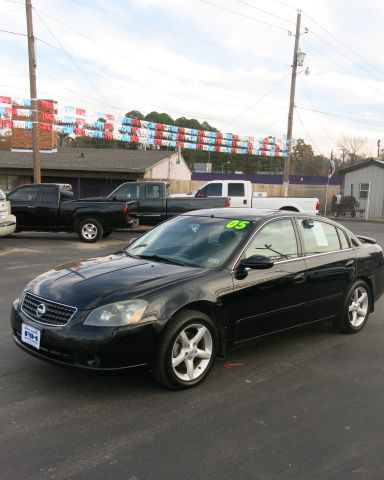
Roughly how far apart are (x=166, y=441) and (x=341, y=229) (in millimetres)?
3686

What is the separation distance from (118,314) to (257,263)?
1.39 meters

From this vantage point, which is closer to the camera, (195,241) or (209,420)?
(209,420)

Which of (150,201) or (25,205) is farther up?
(150,201)

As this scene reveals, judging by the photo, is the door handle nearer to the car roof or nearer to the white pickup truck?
the car roof

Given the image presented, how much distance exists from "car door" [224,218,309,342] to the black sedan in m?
0.01

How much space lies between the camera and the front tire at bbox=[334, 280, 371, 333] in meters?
5.68

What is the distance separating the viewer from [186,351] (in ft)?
13.4

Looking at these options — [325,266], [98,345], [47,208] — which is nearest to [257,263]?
[325,266]

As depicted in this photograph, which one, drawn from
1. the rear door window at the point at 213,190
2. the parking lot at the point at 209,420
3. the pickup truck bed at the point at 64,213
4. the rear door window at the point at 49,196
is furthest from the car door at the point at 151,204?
the parking lot at the point at 209,420

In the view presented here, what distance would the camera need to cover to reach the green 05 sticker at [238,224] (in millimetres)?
4969

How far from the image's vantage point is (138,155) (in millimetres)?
33312

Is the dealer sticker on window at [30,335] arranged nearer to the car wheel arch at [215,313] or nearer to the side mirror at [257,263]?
the car wheel arch at [215,313]

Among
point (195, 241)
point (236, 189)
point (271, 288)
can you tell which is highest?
point (236, 189)

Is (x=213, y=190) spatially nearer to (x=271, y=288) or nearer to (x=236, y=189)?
(x=236, y=189)
